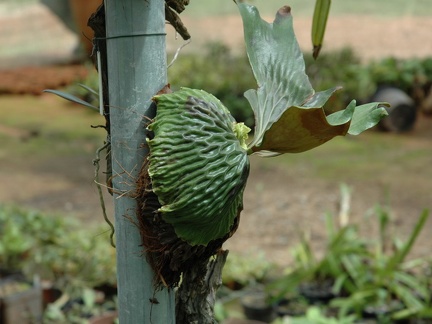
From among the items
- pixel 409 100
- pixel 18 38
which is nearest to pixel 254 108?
pixel 409 100

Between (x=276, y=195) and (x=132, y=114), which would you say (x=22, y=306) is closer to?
(x=132, y=114)

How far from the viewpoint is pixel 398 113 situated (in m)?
9.68

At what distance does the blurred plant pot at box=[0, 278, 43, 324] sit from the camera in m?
3.60

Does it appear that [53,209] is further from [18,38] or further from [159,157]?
[18,38]

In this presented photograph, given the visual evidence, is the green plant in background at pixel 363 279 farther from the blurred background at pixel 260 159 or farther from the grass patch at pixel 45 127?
the grass patch at pixel 45 127

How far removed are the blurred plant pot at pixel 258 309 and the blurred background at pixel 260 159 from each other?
68 cm

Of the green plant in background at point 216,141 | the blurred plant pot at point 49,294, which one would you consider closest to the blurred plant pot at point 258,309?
the blurred plant pot at point 49,294

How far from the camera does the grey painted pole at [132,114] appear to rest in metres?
0.91

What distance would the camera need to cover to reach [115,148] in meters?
0.94

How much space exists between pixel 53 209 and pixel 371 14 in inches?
507

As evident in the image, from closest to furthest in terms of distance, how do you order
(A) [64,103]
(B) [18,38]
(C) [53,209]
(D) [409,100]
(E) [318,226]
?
1. (E) [318,226]
2. (C) [53,209]
3. (D) [409,100]
4. (A) [64,103]
5. (B) [18,38]

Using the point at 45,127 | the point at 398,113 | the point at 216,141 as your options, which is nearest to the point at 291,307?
the point at 216,141

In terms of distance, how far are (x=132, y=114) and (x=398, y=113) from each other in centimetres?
916

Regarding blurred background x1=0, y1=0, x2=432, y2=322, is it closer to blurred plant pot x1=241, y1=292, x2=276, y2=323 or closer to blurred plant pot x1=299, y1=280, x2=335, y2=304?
blurred plant pot x1=299, y1=280, x2=335, y2=304
